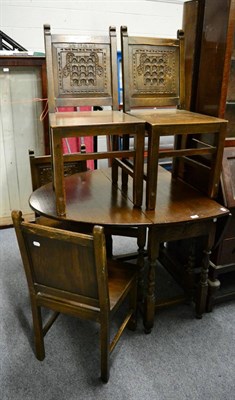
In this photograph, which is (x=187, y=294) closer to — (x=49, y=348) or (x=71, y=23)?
(x=49, y=348)

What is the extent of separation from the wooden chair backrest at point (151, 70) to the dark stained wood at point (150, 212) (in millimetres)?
510

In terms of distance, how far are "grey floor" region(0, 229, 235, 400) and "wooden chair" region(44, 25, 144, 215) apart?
2.53 ft

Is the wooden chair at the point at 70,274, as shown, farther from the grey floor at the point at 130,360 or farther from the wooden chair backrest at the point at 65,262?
the grey floor at the point at 130,360

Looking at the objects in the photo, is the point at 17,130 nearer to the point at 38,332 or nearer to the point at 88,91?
the point at 88,91

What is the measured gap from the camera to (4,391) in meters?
1.44

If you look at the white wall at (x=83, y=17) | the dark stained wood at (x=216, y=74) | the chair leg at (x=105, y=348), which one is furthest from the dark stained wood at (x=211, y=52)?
the white wall at (x=83, y=17)

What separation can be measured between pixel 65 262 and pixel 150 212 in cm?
51

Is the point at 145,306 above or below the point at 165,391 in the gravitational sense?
above

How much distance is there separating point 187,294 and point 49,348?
2.82ft

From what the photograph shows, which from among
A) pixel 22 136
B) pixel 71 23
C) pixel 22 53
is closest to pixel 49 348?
pixel 22 136

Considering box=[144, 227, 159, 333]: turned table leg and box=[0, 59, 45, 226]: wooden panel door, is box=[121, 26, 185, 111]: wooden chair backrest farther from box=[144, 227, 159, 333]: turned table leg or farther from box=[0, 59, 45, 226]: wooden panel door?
box=[0, 59, 45, 226]: wooden panel door

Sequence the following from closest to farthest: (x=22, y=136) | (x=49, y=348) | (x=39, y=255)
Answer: (x=39, y=255) < (x=49, y=348) < (x=22, y=136)

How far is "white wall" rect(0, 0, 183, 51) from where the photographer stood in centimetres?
293

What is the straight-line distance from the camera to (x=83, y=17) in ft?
10.4
